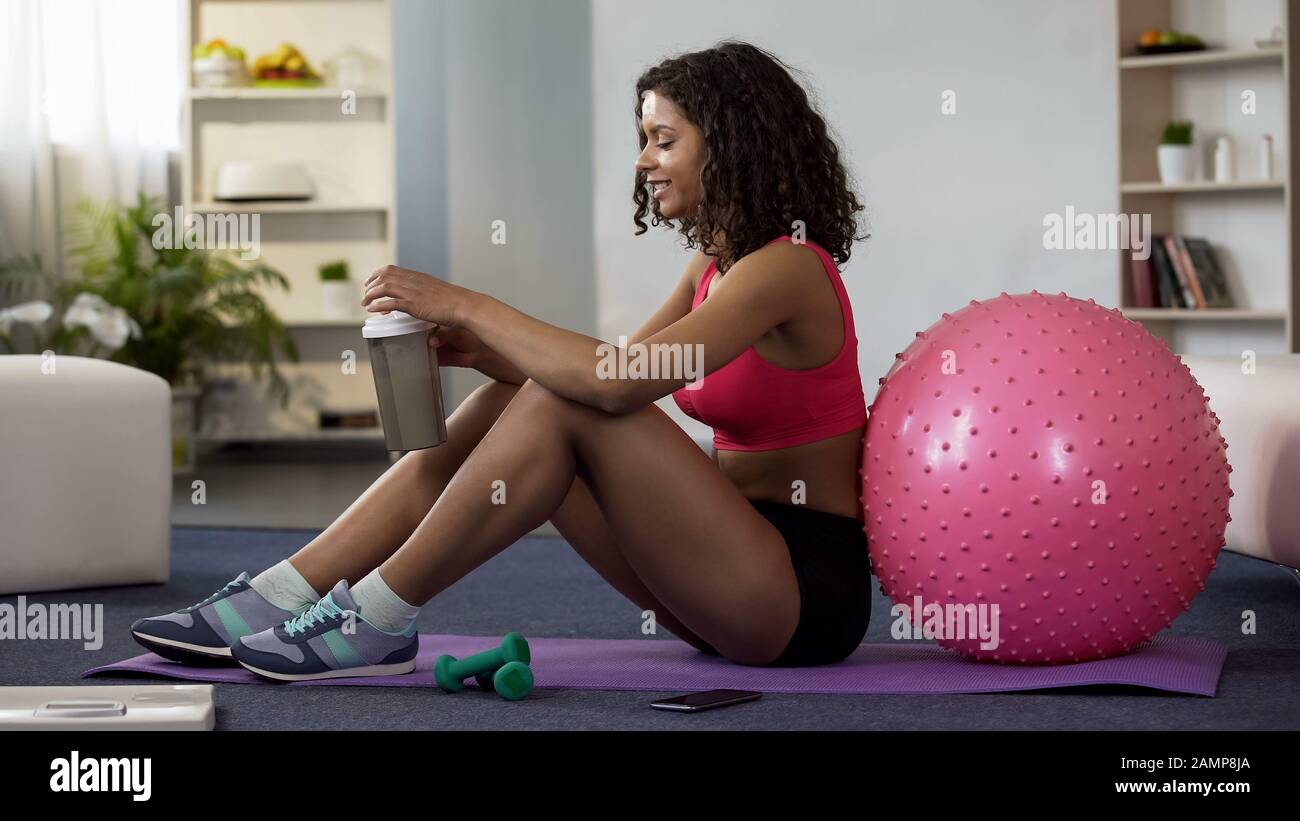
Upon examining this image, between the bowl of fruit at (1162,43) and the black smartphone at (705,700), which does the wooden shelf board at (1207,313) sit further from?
the black smartphone at (705,700)

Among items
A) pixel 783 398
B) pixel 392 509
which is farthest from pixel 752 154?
pixel 392 509

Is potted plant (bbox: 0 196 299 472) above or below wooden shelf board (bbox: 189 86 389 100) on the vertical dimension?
below

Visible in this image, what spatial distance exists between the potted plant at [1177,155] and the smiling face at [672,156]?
303 cm

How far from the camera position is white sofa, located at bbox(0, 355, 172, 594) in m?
2.69

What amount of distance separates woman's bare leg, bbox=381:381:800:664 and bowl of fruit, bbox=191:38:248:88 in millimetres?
4371

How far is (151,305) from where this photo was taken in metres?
5.17

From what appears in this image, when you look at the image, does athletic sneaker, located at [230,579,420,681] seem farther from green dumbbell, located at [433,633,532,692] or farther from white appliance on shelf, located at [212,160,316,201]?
white appliance on shelf, located at [212,160,316,201]

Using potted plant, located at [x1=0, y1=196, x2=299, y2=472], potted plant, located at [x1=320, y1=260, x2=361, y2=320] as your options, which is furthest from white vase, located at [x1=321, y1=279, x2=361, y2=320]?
potted plant, located at [x1=0, y1=196, x2=299, y2=472]

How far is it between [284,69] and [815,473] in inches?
173

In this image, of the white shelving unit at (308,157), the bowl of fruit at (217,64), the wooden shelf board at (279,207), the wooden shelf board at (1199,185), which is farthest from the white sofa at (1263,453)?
the bowl of fruit at (217,64)

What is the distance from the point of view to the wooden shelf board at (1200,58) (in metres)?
4.40

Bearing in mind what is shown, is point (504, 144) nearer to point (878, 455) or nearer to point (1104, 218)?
point (1104, 218)

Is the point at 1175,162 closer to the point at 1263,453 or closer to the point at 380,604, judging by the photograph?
the point at 1263,453
